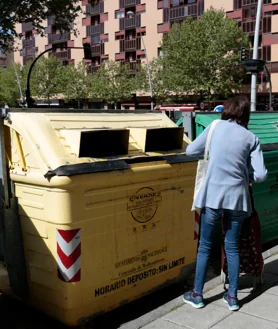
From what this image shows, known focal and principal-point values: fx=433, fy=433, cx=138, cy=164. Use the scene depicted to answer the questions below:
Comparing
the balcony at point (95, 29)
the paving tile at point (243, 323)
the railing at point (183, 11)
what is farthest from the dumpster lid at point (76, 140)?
the balcony at point (95, 29)

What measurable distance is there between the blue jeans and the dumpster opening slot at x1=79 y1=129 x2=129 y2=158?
82 cm

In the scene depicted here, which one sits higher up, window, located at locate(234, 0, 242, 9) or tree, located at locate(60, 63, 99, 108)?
window, located at locate(234, 0, 242, 9)

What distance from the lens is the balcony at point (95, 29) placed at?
5081cm

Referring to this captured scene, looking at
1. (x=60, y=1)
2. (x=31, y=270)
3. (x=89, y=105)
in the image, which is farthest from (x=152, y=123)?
(x=89, y=105)

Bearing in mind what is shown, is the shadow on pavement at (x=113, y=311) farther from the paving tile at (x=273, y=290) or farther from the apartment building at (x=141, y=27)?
the apartment building at (x=141, y=27)

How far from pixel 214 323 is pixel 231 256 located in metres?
0.53

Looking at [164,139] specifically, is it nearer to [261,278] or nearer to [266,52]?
[261,278]

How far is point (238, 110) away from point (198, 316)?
1.59m

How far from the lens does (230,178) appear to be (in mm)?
3199

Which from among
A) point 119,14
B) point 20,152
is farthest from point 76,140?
point 119,14

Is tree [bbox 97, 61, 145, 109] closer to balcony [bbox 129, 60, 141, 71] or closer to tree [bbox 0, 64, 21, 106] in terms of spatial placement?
balcony [bbox 129, 60, 141, 71]

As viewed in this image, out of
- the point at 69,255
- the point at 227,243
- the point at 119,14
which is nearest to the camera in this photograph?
the point at 69,255

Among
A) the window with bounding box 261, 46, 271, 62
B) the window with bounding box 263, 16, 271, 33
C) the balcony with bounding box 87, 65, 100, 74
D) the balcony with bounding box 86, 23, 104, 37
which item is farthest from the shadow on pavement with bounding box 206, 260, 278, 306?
the balcony with bounding box 86, 23, 104, 37

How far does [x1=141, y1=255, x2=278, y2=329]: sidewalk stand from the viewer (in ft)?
10.3
